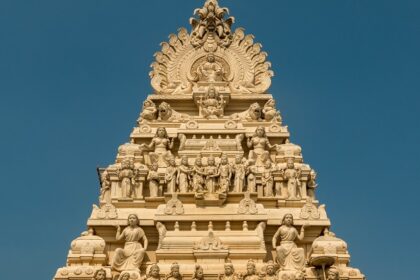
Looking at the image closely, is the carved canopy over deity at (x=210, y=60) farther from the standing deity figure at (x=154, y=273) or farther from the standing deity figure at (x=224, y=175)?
the standing deity figure at (x=154, y=273)

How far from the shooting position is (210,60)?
117 ft

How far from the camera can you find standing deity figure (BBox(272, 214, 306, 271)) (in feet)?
88.6

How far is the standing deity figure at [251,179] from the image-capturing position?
29.6 m

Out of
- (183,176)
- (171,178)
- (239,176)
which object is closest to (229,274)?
(239,176)

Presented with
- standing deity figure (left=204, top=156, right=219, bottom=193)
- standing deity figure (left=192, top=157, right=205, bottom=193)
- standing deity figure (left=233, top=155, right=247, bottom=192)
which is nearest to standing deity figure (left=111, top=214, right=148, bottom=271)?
standing deity figure (left=192, top=157, right=205, bottom=193)

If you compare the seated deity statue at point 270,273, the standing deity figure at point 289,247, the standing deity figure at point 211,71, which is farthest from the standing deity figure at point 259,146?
the seated deity statue at point 270,273

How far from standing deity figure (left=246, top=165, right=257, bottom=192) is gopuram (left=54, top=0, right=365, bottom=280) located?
0.12ft

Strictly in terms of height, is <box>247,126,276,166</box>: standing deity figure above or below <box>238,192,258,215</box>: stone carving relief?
above

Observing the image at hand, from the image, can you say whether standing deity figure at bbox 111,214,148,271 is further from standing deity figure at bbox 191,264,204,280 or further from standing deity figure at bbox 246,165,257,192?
standing deity figure at bbox 246,165,257,192

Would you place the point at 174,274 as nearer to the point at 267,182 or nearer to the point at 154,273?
the point at 154,273

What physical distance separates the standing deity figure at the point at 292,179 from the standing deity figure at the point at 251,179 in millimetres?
1191

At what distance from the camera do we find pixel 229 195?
29.2 m

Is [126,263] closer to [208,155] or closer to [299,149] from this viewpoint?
[208,155]

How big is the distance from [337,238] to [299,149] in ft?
16.8
